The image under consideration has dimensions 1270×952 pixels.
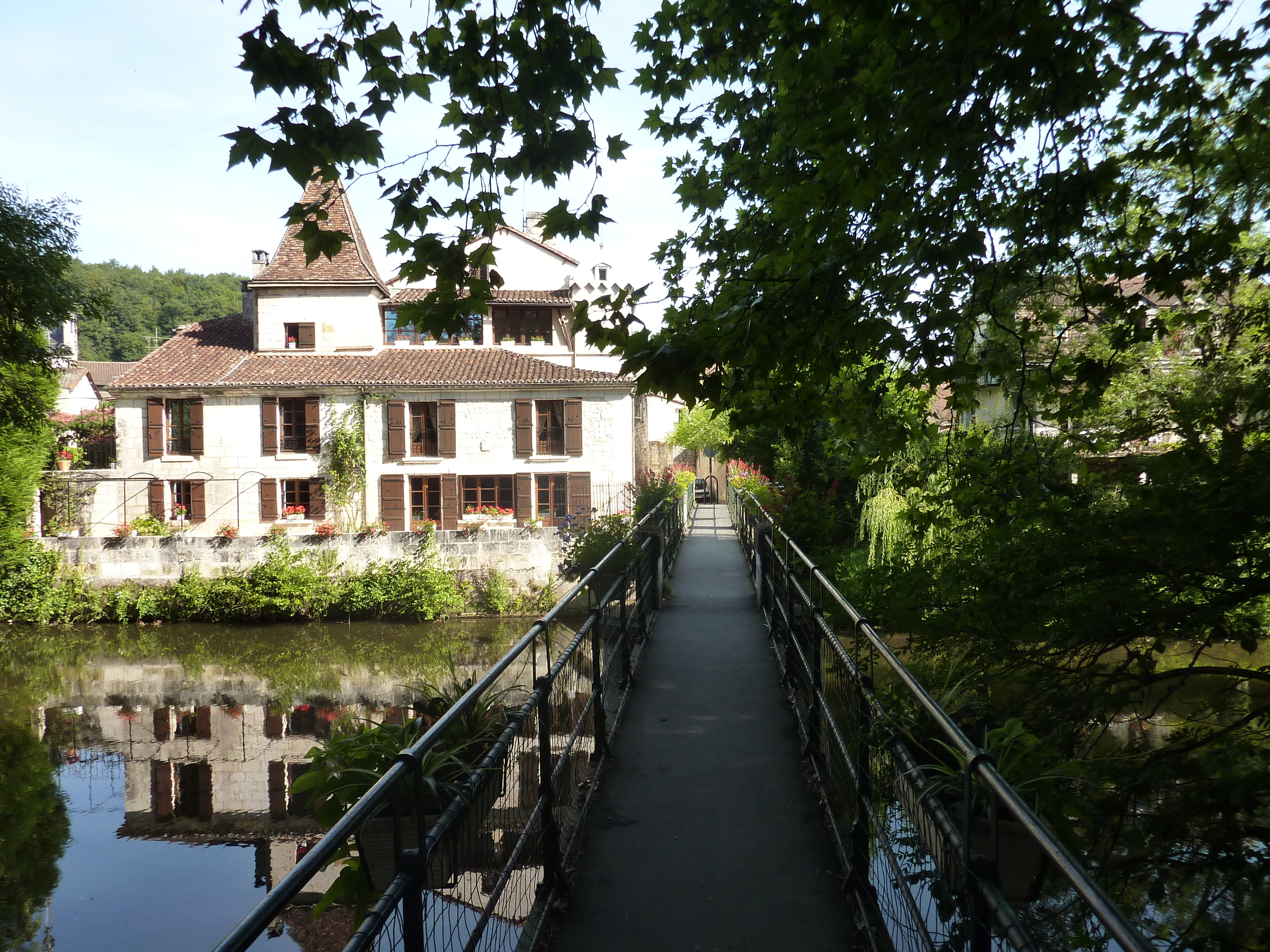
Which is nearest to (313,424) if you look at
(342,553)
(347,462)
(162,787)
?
(347,462)

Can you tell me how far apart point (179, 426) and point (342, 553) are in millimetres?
7785

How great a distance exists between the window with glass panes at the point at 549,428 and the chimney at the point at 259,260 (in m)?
13.2

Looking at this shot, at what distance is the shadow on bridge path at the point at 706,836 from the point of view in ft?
10.8

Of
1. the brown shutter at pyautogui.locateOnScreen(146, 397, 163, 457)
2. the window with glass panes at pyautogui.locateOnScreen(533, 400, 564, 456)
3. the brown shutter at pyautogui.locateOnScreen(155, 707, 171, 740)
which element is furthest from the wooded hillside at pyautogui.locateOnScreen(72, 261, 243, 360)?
the brown shutter at pyautogui.locateOnScreen(155, 707, 171, 740)

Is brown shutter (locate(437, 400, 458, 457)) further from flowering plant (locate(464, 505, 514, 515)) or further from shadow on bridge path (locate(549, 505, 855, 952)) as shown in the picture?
shadow on bridge path (locate(549, 505, 855, 952))

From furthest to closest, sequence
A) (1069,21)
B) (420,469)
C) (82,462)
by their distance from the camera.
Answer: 1. (82,462)
2. (420,469)
3. (1069,21)

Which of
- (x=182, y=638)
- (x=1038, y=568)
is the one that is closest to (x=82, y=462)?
(x=182, y=638)

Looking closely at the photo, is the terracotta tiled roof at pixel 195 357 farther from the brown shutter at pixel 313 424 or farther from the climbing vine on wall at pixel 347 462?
the climbing vine on wall at pixel 347 462

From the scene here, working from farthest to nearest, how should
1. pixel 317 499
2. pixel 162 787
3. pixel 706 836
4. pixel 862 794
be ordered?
pixel 317 499
pixel 162 787
pixel 706 836
pixel 862 794

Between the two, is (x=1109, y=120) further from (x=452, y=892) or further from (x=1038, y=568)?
(x=452, y=892)

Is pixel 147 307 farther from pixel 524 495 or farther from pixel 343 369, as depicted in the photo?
pixel 524 495

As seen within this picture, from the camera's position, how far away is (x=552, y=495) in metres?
25.3

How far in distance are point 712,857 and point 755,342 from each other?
2.45 m

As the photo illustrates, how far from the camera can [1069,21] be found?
11.2 feet
